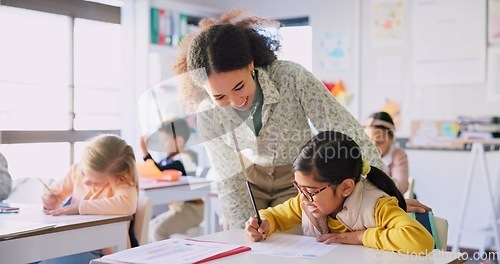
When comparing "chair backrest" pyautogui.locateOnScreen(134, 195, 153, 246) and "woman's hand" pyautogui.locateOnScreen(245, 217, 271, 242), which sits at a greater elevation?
"woman's hand" pyautogui.locateOnScreen(245, 217, 271, 242)

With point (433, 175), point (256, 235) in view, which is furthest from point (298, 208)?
point (433, 175)

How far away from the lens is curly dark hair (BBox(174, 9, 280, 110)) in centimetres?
184

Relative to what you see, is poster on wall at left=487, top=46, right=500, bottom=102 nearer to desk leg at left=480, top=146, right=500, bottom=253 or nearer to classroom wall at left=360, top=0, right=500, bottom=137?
classroom wall at left=360, top=0, right=500, bottom=137

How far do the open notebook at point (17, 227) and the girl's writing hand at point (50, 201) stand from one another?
0.41 metres

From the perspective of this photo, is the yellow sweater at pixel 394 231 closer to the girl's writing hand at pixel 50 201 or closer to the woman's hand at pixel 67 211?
the woman's hand at pixel 67 211

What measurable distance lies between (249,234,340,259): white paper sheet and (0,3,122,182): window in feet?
8.97

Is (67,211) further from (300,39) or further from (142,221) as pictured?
(300,39)

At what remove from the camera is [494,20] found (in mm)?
4863

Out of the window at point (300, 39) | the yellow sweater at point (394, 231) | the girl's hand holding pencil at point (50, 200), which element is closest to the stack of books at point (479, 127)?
the window at point (300, 39)

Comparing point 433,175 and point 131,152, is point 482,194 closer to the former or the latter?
point 433,175

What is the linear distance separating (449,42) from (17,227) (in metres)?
3.83

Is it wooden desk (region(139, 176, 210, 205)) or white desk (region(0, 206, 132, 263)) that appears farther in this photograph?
wooden desk (region(139, 176, 210, 205))

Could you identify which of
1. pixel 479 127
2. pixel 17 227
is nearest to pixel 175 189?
pixel 17 227

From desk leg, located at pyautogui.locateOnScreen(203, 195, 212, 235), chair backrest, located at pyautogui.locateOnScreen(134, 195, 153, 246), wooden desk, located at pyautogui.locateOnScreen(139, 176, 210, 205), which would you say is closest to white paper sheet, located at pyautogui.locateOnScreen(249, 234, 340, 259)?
chair backrest, located at pyautogui.locateOnScreen(134, 195, 153, 246)
